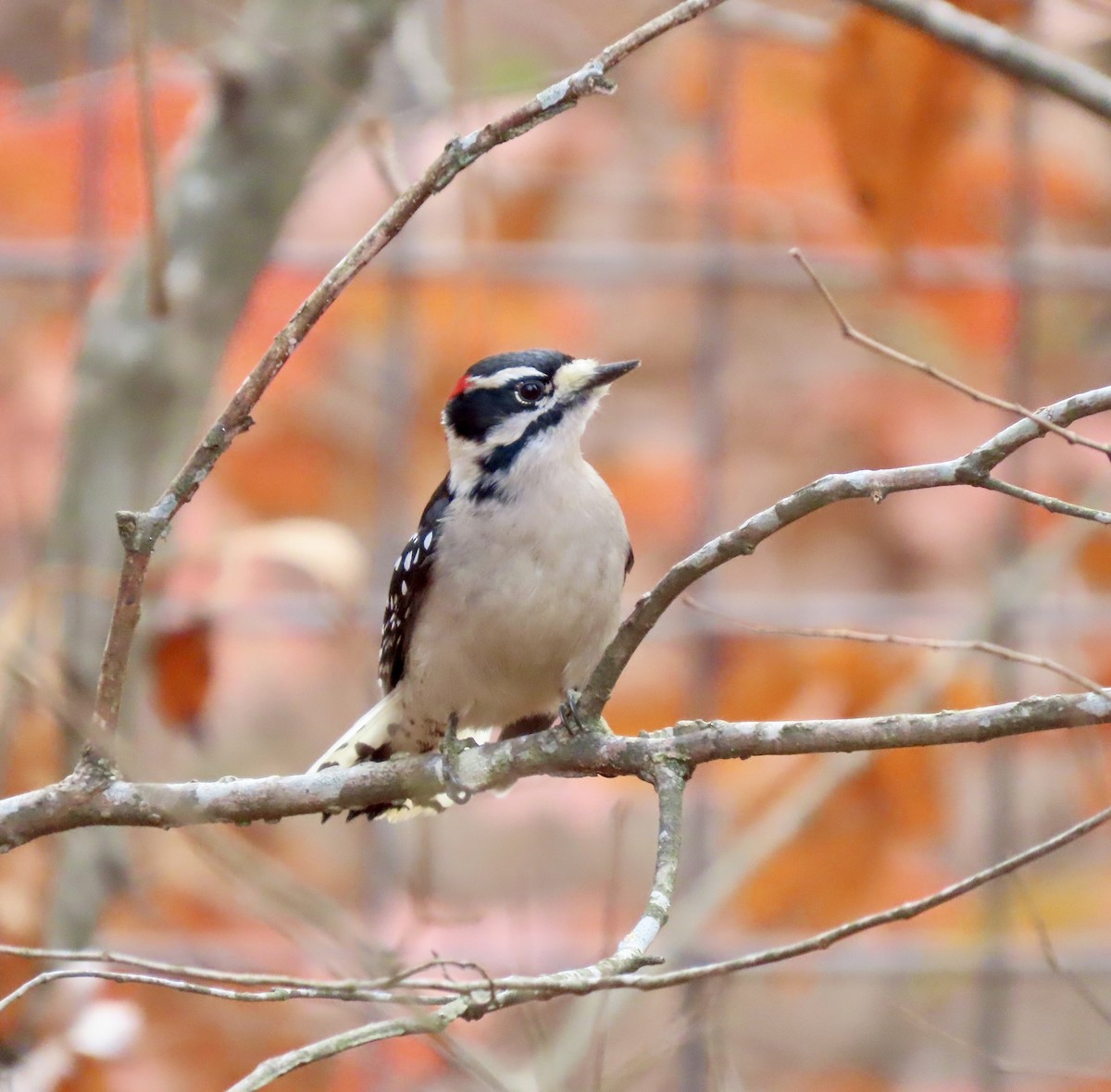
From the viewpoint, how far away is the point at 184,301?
4441 millimetres

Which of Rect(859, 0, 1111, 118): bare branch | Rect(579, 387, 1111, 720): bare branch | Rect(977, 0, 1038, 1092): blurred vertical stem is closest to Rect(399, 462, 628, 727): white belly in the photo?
Rect(579, 387, 1111, 720): bare branch

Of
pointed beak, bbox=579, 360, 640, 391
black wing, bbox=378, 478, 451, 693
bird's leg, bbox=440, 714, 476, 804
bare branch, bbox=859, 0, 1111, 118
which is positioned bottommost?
bird's leg, bbox=440, 714, 476, 804

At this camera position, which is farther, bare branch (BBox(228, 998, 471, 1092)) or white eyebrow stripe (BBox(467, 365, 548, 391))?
white eyebrow stripe (BBox(467, 365, 548, 391))

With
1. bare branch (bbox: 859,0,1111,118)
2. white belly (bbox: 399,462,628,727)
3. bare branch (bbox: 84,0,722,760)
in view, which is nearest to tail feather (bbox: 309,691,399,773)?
white belly (bbox: 399,462,628,727)

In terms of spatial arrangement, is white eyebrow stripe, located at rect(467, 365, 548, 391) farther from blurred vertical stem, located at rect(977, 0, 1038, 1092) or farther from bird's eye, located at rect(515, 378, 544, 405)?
blurred vertical stem, located at rect(977, 0, 1038, 1092)

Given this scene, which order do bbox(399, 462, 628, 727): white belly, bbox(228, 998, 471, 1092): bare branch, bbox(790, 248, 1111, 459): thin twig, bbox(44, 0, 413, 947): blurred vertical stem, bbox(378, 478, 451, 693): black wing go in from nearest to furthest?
bbox(228, 998, 471, 1092): bare branch
bbox(790, 248, 1111, 459): thin twig
bbox(399, 462, 628, 727): white belly
bbox(378, 478, 451, 693): black wing
bbox(44, 0, 413, 947): blurred vertical stem

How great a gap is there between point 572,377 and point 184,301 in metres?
1.23

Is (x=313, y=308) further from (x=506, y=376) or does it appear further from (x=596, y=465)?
(x=596, y=465)

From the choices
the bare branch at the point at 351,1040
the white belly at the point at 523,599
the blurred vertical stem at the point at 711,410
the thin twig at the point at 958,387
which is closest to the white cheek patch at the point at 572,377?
the white belly at the point at 523,599

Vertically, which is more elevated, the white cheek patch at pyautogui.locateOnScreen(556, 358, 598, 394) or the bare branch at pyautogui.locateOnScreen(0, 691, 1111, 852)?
the white cheek patch at pyautogui.locateOnScreen(556, 358, 598, 394)

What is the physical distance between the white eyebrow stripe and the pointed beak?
0.41 ft

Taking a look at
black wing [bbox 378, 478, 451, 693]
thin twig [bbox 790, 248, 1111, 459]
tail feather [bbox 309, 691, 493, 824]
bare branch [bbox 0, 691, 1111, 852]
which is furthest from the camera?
tail feather [bbox 309, 691, 493, 824]

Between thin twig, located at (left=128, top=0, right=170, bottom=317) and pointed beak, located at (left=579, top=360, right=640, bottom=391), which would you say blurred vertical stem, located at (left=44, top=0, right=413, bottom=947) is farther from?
pointed beak, located at (left=579, top=360, right=640, bottom=391)

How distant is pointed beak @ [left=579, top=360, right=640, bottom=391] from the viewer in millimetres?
3982
